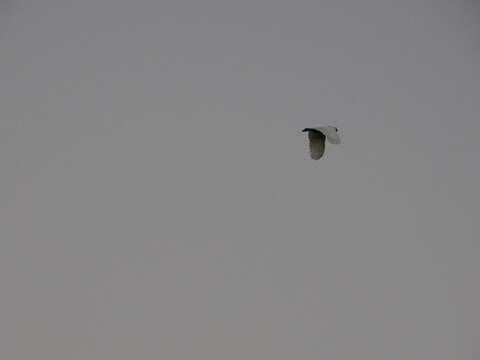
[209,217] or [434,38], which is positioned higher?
[434,38]

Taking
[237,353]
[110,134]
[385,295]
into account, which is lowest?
[237,353]

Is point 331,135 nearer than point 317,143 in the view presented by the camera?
Yes

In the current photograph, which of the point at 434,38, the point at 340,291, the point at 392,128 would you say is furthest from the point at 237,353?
the point at 434,38

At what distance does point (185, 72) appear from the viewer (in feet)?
Result: 8.66

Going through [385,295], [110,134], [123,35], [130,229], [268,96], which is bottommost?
[385,295]

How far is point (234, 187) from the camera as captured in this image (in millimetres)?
2592

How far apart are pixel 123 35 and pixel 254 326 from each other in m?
1.21

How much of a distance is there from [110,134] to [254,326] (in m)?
0.89

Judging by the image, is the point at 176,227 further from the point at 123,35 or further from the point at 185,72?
the point at 123,35

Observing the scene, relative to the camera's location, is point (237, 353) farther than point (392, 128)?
No

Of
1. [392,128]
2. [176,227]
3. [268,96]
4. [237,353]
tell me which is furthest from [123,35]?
[237,353]

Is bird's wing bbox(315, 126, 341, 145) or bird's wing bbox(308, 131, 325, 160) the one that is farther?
bird's wing bbox(308, 131, 325, 160)

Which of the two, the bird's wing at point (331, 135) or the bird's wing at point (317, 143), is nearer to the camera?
the bird's wing at point (331, 135)

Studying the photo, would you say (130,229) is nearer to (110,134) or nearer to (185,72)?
(110,134)
